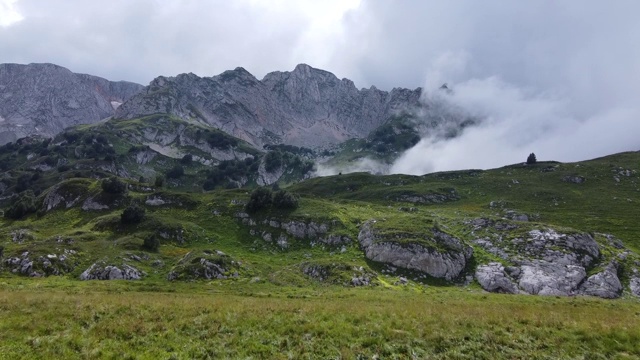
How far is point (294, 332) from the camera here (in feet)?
64.2

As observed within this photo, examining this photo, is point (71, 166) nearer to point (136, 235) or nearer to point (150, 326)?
point (136, 235)

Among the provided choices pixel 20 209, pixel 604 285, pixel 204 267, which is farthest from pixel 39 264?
pixel 604 285

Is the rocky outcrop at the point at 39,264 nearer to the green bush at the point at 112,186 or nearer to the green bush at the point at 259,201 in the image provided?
the green bush at the point at 259,201

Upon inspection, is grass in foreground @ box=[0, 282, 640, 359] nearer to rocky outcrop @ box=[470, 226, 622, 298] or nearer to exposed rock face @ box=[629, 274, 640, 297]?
rocky outcrop @ box=[470, 226, 622, 298]

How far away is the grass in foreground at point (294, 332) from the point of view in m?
17.0

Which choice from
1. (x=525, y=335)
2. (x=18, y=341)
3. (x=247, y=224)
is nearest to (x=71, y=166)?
(x=247, y=224)

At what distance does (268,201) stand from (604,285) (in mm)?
63678

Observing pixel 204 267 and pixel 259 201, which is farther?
pixel 259 201

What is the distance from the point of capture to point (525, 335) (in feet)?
63.2

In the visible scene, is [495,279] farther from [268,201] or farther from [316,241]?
[268,201]

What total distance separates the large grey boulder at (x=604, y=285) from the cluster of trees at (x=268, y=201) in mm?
55999

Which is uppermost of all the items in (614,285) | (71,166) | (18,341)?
(71,166)

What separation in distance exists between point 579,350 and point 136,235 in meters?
64.4

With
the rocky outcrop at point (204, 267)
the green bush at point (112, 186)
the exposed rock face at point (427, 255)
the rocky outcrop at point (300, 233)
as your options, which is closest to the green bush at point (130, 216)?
the green bush at point (112, 186)
